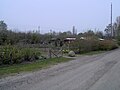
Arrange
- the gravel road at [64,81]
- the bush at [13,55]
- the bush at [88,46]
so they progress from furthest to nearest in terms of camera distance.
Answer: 1. the bush at [88,46]
2. the bush at [13,55]
3. the gravel road at [64,81]

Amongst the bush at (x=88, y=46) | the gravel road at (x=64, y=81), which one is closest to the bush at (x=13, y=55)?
the gravel road at (x=64, y=81)

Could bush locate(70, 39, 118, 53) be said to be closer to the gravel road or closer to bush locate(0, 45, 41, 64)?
bush locate(0, 45, 41, 64)

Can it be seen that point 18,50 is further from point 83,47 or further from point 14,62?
point 83,47

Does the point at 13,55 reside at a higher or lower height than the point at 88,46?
higher

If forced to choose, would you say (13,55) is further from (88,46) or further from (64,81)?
(88,46)

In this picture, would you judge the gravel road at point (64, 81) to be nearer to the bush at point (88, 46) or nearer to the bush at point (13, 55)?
the bush at point (13, 55)

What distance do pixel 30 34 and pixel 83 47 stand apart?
665 inches

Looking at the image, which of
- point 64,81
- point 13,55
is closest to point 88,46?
point 13,55

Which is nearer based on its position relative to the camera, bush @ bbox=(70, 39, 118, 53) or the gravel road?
the gravel road

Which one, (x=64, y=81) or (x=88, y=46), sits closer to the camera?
(x=64, y=81)

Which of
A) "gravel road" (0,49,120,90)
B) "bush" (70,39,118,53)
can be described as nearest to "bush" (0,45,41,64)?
"gravel road" (0,49,120,90)

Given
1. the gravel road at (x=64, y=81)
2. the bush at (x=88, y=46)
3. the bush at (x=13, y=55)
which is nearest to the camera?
the gravel road at (x=64, y=81)

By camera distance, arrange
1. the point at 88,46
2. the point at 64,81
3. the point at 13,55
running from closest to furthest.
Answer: the point at 64,81 → the point at 13,55 → the point at 88,46

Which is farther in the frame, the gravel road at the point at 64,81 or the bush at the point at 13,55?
the bush at the point at 13,55
